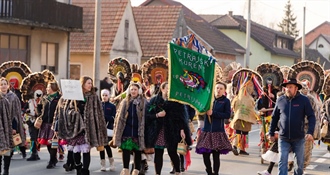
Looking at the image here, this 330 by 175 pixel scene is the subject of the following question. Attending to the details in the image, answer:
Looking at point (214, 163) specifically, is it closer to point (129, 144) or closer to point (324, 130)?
point (129, 144)

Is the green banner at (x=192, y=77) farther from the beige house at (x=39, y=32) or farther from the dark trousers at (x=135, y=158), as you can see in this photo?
the beige house at (x=39, y=32)

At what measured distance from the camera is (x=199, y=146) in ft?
41.9

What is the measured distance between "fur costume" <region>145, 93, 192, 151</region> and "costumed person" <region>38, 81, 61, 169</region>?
2632mm

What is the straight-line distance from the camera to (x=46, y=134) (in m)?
14.7

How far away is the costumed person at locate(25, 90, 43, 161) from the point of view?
15.8m

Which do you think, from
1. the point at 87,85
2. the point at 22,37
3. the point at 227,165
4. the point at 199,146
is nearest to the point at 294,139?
the point at 199,146

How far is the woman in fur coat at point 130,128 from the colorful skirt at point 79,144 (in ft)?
1.55

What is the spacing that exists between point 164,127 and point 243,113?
5.92m

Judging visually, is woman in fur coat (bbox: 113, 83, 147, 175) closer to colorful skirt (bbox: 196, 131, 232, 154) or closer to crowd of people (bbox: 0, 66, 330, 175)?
crowd of people (bbox: 0, 66, 330, 175)

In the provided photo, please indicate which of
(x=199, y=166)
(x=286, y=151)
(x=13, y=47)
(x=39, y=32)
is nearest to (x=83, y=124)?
(x=286, y=151)

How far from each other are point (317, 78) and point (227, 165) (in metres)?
3.12

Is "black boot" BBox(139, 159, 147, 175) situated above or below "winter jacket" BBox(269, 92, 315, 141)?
below

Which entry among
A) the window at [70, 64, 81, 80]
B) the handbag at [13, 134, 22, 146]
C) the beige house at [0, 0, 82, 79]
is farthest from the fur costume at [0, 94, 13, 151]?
the window at [70, 64, 81, 80]

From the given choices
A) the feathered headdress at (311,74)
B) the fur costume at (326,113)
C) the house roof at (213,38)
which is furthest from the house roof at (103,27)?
the fur costume at (326,113)
